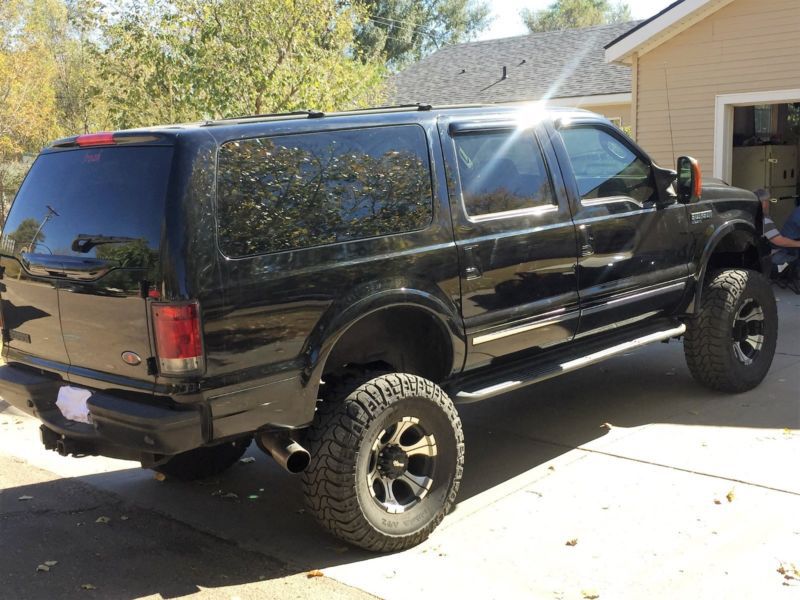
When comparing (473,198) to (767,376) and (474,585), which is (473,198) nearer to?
(474,585)

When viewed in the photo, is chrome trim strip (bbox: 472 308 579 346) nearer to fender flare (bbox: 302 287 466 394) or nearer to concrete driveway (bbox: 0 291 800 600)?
fender flare (bbox: 302 287 466 394)

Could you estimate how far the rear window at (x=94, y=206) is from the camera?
3.54 meters

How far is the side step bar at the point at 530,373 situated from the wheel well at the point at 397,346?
0.61 feet

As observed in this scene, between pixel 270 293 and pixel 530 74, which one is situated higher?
pixel 530 74

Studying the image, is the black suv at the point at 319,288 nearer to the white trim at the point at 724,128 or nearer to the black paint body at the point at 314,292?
the black paint body at the point at 314,292

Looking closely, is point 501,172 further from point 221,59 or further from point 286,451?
point 221,59

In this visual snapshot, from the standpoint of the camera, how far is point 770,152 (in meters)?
13.5

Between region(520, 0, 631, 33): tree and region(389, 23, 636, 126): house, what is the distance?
34834 mm

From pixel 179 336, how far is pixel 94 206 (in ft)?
2.80

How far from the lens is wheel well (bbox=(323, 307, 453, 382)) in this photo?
4148 millimetres

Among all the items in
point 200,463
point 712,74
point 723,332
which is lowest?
point 200,463

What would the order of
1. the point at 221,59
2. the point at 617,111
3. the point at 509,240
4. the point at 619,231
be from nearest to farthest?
the point at 509,240
the point at 619,231
the point at 221,59
the point at 617,111

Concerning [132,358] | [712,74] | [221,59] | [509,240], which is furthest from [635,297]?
[712,74]

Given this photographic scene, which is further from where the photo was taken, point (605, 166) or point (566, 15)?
point (566, 15)
